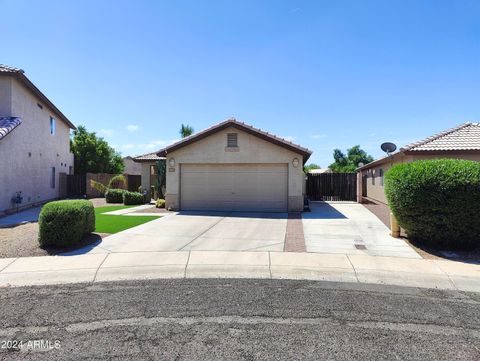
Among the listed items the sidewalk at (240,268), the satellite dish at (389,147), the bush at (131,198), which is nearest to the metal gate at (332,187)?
the satellite dish at (389,147)

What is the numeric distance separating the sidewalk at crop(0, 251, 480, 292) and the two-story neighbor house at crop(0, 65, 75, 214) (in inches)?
379

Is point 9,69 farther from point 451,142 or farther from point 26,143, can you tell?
point 451,142

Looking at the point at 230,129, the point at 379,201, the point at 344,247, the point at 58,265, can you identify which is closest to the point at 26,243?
the point at 58,265

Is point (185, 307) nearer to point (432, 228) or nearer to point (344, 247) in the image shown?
point (344, 247)

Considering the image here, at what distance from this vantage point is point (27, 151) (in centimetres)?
1762

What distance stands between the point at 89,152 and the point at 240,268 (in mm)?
34712

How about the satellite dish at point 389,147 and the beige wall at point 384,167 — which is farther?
the satellite dish at point 389,147

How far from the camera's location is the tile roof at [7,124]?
1399 centimetres

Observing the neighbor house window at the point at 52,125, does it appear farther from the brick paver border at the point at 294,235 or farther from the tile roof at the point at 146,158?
the brick paver border at the point at 294,235

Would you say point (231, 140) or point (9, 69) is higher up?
point (9, 69)

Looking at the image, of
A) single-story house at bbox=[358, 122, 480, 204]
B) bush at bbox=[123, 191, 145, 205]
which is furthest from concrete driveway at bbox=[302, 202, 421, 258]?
bush at bbox=[123, 191, 145, 205]

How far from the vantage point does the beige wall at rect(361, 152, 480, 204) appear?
14.2 m

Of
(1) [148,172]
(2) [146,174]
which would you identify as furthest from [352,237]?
(2) [146,174]

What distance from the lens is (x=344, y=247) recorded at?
8.69 meters
